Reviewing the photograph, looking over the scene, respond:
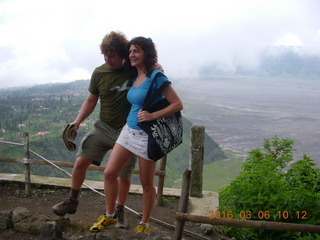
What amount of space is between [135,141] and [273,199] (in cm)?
195

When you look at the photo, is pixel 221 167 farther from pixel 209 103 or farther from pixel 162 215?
pixel 209 103

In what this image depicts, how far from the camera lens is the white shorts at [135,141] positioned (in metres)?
2.66

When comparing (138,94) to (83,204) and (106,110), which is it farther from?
(83,204)

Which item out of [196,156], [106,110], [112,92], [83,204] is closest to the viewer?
[112,92]

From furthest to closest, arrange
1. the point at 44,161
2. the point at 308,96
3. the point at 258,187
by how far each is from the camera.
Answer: the point at 308,96 < the point at 44,161 < the point at 258,187

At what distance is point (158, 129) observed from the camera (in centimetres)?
260

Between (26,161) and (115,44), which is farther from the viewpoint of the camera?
(26,161)

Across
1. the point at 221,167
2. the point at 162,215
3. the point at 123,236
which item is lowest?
the point at 221,167

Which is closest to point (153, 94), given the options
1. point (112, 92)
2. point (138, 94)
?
point (138, 94)

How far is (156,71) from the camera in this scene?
2607 millimetres

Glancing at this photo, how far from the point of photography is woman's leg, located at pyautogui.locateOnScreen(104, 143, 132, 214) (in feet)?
9.07

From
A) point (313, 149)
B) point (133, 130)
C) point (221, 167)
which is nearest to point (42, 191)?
point (133, 130)

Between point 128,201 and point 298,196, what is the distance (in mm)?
2573

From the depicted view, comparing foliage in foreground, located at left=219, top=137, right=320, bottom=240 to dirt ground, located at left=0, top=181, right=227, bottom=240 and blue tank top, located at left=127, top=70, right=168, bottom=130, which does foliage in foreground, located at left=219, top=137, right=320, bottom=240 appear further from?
blue tank top, located at left=127, top=70, right=168, bottom=130
